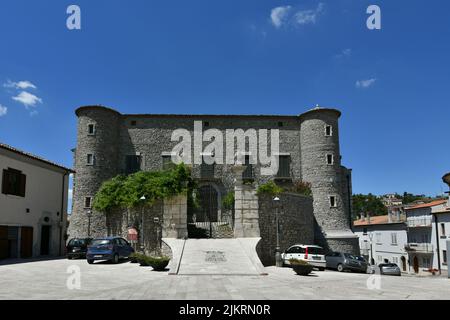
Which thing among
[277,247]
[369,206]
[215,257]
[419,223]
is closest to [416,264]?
[419,223]

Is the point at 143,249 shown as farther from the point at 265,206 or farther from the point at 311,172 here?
the point at 311,172

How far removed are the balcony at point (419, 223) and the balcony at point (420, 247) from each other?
194cm

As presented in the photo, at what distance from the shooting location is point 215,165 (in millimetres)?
32312

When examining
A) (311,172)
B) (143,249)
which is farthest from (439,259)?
(143,249)

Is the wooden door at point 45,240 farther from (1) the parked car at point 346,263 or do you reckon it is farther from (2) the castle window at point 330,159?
(2) the castle window at point 330,159

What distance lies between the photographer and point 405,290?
1135cm

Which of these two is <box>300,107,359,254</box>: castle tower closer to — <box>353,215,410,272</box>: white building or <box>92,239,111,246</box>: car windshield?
<box>353,215,410,272</box>: white building

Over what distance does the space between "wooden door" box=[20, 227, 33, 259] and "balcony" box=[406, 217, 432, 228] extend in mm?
36788

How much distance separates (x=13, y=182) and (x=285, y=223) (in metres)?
15.9

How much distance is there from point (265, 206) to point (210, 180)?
10358 millimetres

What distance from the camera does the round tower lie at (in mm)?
29703

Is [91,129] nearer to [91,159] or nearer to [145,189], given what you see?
[91,159]

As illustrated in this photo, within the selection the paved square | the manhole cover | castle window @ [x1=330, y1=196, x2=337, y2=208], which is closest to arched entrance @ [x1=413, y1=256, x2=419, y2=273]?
castle window @ [x1=330, y1=196, x2=337, y2=208]

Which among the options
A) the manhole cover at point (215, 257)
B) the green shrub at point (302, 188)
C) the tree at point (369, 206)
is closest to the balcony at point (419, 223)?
the green shrub at point (302, 188)
